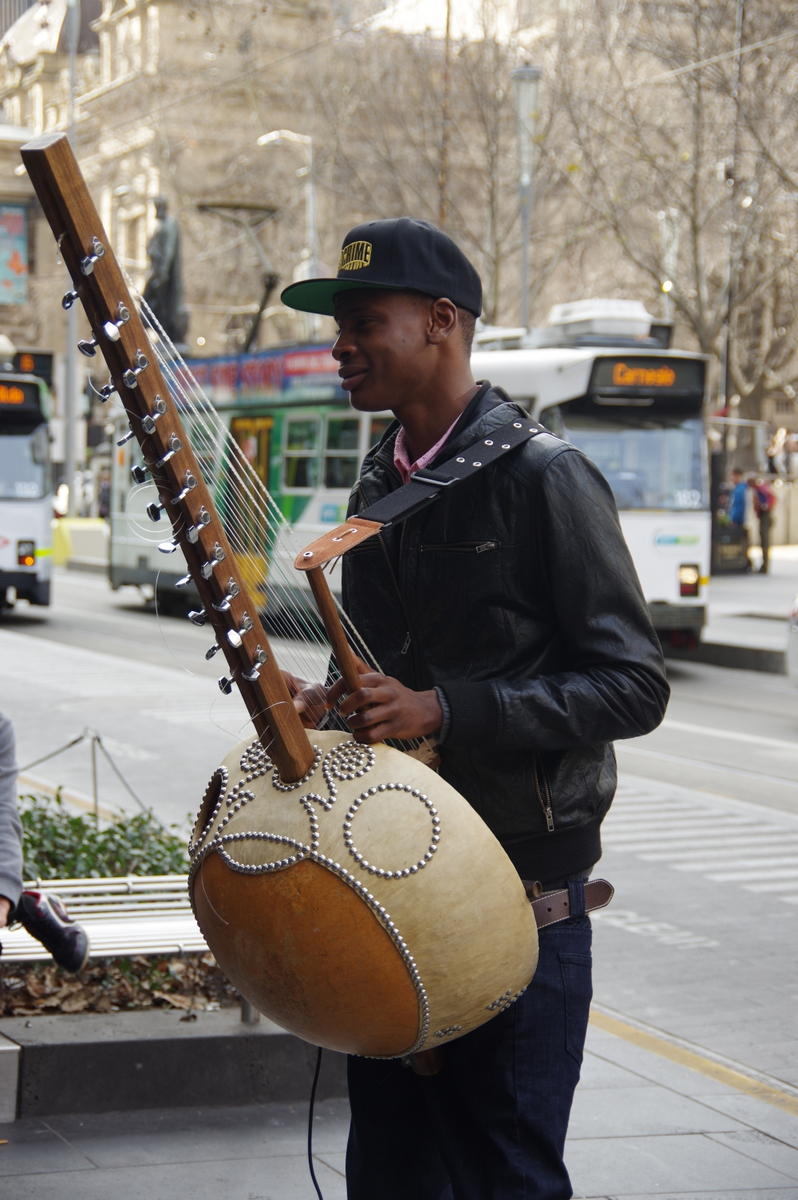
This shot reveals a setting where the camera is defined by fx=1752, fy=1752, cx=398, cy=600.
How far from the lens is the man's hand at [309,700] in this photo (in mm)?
2539

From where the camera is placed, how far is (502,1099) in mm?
2594

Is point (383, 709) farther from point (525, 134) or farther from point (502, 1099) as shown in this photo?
point (525, 134)

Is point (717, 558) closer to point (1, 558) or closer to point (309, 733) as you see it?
point (1, 558)

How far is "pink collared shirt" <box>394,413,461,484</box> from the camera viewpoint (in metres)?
2.74

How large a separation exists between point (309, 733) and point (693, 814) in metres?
7.27

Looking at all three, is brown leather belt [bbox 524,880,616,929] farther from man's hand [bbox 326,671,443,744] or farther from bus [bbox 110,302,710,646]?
bus [bbox 110,302,710,646]

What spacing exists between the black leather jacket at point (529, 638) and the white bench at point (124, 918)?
2.08 metres

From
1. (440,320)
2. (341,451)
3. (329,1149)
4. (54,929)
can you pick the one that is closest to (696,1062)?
(329,1149)

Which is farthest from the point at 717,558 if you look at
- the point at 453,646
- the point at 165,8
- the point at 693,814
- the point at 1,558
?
the point at 453,646

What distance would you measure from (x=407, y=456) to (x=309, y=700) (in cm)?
50

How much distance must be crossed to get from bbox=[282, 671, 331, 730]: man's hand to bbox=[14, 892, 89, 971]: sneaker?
7.48 ft

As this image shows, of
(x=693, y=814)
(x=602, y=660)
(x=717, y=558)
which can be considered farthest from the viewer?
(x=717, y=558)

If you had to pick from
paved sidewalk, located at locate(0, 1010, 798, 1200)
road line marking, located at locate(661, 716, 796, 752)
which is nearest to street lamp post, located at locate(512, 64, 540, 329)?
road line marking, located at locate(661, 716, 796, 752)

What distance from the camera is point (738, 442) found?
35344mm
